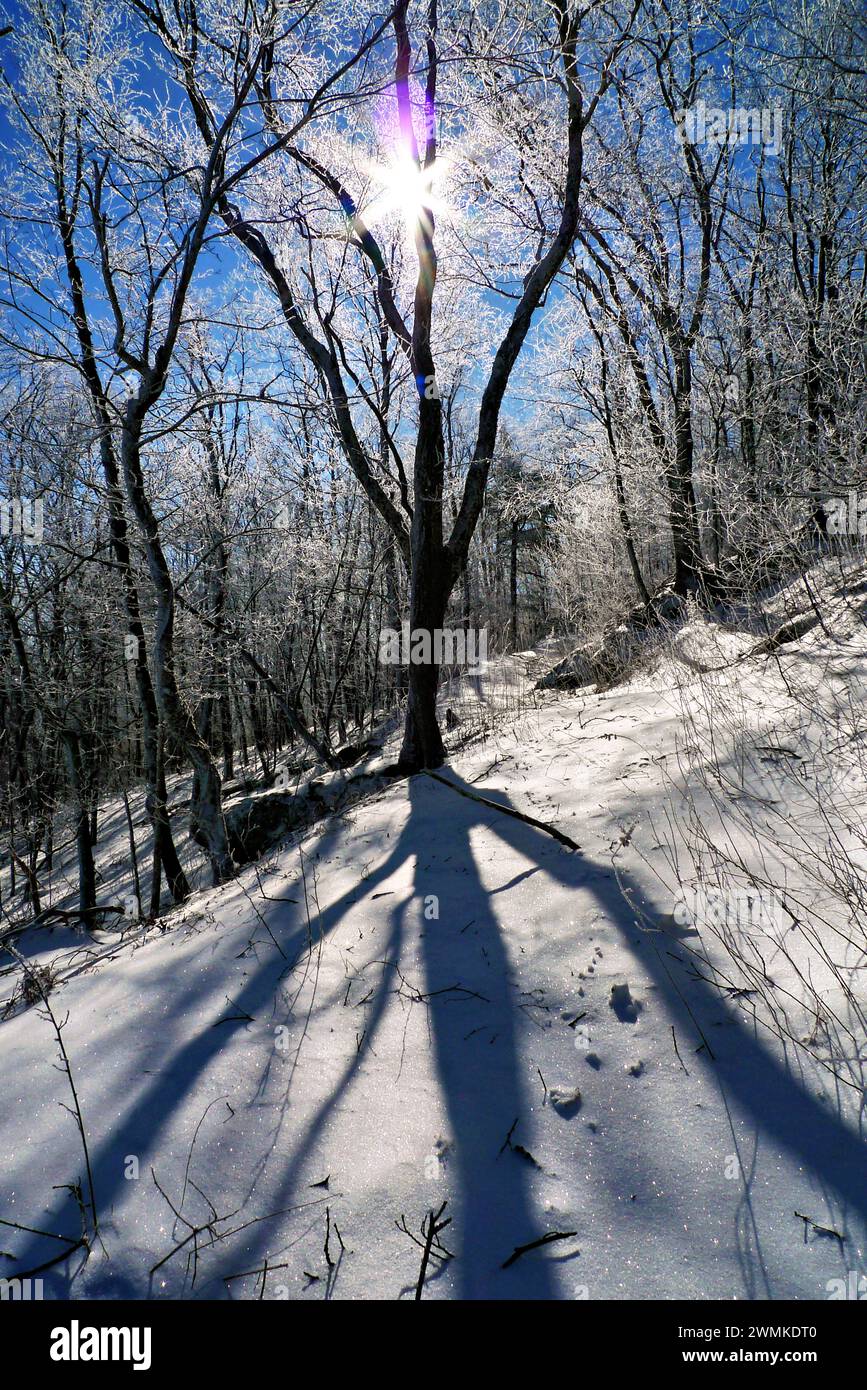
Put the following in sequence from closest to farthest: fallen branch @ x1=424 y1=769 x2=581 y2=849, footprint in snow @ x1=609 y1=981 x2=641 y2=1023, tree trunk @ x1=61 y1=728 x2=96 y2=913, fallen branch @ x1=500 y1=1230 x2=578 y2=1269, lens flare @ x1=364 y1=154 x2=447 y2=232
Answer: fallen branch @ x1=500 y1=1230 x2=578 y2=1269
footprint in snow @ x1=609 y1=981 x2=641 y2=1023
fallen branch @ x1=424 y1=769 x2=581 y2=849
lens flare @ x1=364 y1=154 x2=447 y2=232
tree trunk @ x1=61 y1=728 x2=96 y2=913

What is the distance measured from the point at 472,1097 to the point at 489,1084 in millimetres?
68

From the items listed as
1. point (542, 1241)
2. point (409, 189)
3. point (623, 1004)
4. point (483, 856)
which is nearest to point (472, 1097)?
point (542, 1241)

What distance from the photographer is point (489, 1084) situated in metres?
1.96

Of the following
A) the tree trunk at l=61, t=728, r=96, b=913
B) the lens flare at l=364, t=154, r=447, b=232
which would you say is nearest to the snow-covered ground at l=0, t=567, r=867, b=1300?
the lens flare at l=364, t=154, r=447, b=232

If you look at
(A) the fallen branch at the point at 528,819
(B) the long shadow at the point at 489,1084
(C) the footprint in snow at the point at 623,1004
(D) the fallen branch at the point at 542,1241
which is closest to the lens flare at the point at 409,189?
(A) the fallen branch at the point at 528,819

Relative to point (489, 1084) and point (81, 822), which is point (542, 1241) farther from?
point (81, 822)

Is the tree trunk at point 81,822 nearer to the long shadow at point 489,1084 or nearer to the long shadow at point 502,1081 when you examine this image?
the long shadow at point 489,1084

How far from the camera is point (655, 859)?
2930mm

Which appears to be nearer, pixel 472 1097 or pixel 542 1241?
pixel 542 1241

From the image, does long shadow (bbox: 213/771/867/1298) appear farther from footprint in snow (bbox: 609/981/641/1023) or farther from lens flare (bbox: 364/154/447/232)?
lens flare (bbox: 364/154/447/232)

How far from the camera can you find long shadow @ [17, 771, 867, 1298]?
1489 millimetres
